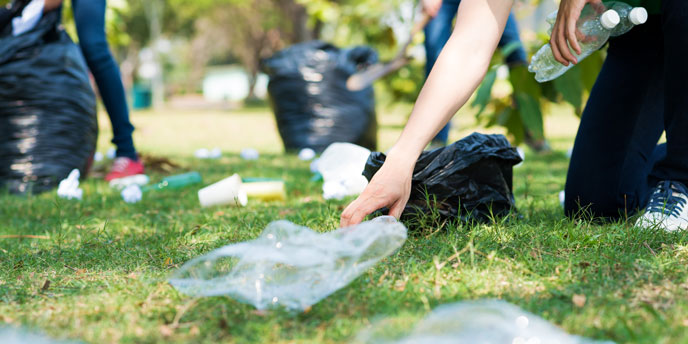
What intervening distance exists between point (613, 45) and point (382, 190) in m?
1.10

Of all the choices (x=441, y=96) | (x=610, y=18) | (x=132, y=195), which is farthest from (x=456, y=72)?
(x=132, y=195)

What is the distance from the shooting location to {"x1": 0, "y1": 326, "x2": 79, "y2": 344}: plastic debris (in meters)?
1.08

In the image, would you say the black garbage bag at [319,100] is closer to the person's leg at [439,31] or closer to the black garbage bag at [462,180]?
the person's leg at [439,31]

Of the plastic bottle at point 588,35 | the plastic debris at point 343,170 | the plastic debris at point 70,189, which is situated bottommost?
the plastic debris at point 70,189

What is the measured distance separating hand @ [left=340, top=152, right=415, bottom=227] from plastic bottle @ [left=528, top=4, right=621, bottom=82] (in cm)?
65

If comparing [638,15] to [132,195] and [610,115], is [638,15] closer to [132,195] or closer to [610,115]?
[610,115]

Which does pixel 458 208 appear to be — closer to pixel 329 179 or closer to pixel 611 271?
pixel 611 271

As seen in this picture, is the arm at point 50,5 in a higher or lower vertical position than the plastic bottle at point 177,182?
higher

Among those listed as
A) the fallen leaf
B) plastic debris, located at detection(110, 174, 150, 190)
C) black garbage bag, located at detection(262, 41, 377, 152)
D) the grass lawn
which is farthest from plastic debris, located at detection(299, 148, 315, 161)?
the fallen leaf

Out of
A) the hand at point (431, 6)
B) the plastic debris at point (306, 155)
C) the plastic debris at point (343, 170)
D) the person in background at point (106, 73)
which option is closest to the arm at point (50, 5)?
the person in background at point (106, 73)

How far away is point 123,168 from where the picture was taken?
344 cm

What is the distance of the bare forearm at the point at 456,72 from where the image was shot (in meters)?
1.54

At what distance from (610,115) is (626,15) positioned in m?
0.34

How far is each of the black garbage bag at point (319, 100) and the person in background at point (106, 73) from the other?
1.48m
